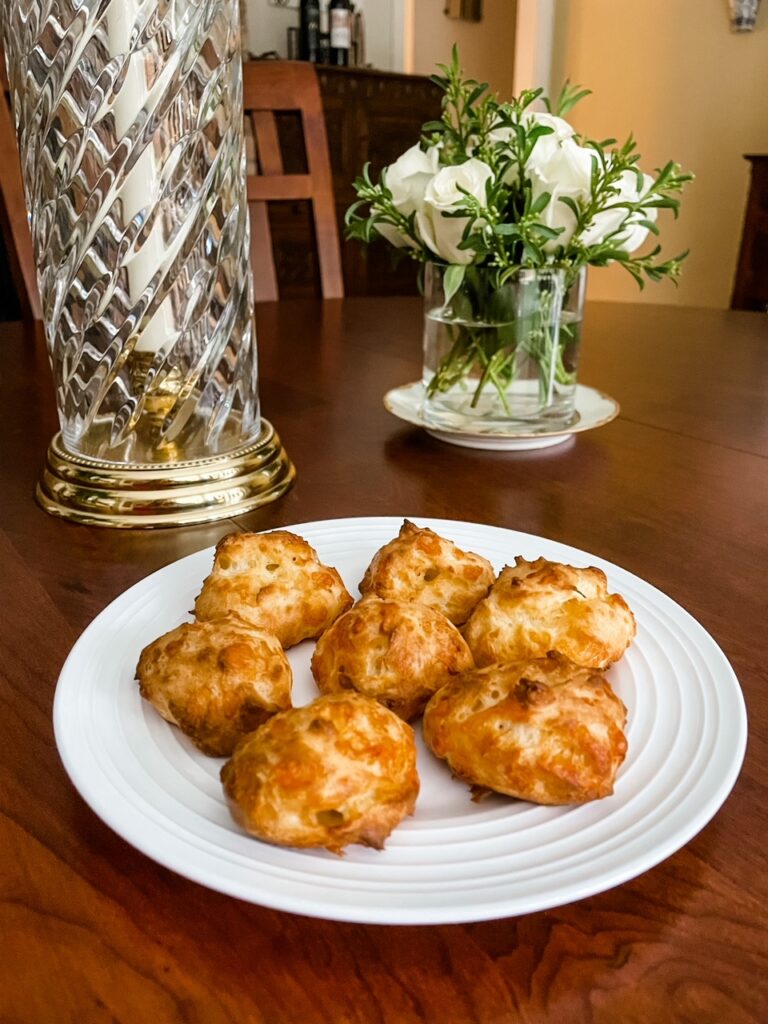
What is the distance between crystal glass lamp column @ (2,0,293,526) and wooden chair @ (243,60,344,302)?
991 millimetres

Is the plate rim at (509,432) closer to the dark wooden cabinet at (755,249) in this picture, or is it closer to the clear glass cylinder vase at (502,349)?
the clear glass cylinder vase at (502,349)

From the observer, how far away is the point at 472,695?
0.43 metres

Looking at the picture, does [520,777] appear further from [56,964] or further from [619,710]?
[56,964]

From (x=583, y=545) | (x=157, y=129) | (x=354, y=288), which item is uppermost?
(x=157, y=129)

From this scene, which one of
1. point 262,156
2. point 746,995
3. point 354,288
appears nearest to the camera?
point 746,995

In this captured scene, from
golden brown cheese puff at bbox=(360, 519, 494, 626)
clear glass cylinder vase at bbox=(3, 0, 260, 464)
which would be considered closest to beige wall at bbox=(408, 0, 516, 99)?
clear glass cylinder vase at bbox=(3, 0, 260, 464)

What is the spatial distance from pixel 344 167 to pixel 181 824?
12.9 ft

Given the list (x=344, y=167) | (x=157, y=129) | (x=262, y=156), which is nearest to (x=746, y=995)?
(x=157, y=129)

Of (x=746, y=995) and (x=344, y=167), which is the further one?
(x=344, y=167)

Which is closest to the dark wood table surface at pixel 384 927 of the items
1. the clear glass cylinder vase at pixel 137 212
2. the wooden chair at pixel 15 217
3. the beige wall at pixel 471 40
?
the clear glass cylinder vase at pixel 137 212

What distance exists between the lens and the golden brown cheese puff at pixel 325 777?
14.6 inches

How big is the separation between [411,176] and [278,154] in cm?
97

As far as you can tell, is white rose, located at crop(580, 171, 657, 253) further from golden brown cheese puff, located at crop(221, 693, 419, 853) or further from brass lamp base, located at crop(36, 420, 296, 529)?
A: golden brown cheese puff, located at crop(221, 693, 419, 853)

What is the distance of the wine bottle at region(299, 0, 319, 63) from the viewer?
3.90 m
